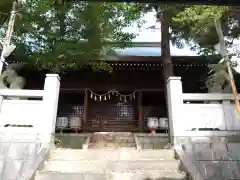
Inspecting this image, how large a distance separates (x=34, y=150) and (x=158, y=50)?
10728mm

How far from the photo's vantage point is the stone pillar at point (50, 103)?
22.0 feet

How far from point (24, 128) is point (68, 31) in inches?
203

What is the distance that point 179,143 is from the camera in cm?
653

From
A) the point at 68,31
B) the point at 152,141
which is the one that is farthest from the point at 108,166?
the point at 68,31

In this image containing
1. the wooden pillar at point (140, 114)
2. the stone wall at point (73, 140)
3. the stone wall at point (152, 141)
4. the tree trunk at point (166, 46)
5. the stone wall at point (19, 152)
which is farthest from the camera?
the wooden pillar at point (140, 114)

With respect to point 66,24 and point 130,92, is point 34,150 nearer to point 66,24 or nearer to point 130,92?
point 66,24

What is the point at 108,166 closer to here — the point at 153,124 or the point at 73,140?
the point at 73,140

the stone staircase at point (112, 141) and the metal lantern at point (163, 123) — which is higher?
the metal lantern at point (163, 123)

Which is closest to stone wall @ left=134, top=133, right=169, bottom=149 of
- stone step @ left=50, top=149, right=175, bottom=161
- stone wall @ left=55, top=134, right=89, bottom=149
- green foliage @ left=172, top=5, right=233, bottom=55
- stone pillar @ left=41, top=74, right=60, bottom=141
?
stone wall @ left=55, top=134, right=89, bottom=149

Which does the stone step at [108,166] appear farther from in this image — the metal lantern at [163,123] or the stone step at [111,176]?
the metal lantern at [163,123]

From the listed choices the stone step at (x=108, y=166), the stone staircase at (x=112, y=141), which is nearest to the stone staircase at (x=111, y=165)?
the stone step at (x=108, y=166)

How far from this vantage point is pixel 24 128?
660cm

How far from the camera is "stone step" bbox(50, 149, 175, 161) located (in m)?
6.32

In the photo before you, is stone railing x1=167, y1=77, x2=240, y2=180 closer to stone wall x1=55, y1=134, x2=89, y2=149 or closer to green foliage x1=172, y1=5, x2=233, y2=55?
green foliage x1=172, y1=5, x2=233, y2=55
